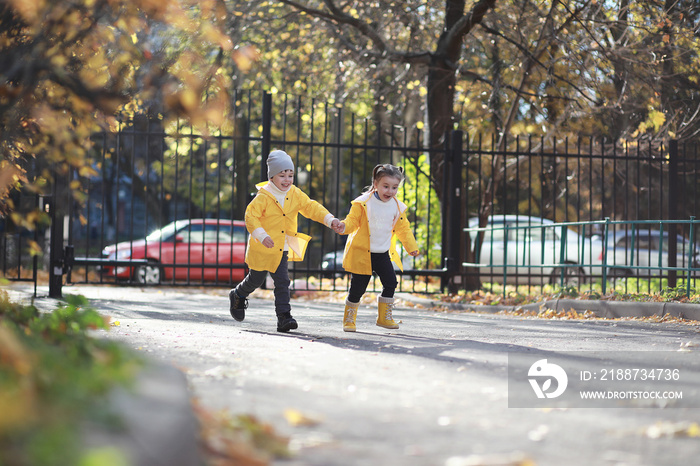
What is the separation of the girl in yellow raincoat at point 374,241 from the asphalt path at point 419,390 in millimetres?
320

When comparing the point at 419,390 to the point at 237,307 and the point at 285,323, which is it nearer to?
Result: the point at 285,323

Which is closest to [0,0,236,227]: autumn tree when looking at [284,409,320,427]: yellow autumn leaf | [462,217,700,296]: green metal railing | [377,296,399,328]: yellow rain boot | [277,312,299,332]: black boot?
[284,409,320,427]: yellow autumn leaf

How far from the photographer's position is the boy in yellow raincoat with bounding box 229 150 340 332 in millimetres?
7570

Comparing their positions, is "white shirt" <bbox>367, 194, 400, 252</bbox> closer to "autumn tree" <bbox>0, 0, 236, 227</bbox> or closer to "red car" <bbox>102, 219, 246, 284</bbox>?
"autumn tree" <bbox>0, 0, 236, 227</bbox>

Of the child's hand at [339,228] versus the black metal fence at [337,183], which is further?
the black metal fence at [337,183]

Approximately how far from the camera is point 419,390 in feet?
14.4

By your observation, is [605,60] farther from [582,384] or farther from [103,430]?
[103,430]

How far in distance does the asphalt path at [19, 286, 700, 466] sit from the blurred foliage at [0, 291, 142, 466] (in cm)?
63

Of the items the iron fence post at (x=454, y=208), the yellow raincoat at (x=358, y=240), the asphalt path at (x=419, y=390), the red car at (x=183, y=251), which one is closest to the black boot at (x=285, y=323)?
the asphalt path at (x=419, y=390)

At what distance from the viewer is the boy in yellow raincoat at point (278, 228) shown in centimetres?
757

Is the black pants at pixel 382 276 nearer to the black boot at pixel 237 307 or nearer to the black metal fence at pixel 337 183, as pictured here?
the black boot at pixel 237 307

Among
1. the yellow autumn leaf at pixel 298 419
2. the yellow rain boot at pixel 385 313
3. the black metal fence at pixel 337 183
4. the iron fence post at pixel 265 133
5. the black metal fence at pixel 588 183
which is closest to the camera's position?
the yellow autumn leaf at pixel 298 419

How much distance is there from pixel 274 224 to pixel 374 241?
0.93m

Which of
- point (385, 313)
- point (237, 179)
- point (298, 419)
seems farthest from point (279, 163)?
point (237, 179)
